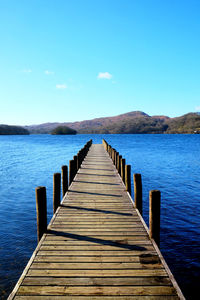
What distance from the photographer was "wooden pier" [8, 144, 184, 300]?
3.96m

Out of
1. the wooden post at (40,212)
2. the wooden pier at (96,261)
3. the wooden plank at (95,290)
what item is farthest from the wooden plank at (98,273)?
the wooden post at (40,212)

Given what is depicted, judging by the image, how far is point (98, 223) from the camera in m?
6.96

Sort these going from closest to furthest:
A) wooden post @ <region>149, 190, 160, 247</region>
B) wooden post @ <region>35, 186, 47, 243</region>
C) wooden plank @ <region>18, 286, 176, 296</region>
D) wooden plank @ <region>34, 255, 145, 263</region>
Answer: wooden plank @ <region>18, 286, 176, 296</region>
wooden plank @ <region>34, 255, 145, 263</region>
wooden post @ <region>149, 190, 160, 247</region>
wooden post @ <region>35, 186, 47, 243</region>

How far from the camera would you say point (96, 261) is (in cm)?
488

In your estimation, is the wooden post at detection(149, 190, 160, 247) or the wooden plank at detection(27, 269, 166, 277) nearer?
the wooden plank at detection(27, 269, 166, 277)

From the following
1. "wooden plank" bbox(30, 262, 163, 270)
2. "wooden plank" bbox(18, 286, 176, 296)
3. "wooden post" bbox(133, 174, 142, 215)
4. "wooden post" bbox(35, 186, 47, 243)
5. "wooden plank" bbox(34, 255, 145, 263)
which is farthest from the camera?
"wooden post" bbox(133, 174, 142, 215)

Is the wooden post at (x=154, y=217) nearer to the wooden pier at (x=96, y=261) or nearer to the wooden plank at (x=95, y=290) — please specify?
the wooden pier at (x=96, y=261)

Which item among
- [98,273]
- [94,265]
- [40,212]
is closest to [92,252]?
[94,265]

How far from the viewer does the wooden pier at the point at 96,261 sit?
3.96 meters

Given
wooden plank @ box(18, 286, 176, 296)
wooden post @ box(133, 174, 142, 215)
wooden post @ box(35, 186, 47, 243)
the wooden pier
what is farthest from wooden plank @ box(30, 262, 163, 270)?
wooden post @ box(133, 174, 142, 215)

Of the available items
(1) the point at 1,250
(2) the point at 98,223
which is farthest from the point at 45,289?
(1) the point at 1,250

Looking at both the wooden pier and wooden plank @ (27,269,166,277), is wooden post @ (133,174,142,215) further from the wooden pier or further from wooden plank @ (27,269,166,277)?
wooden plank @ (27,269,166,277)

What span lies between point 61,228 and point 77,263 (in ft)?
6.22

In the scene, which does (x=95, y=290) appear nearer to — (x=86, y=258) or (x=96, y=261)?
(x=96, y=261)
